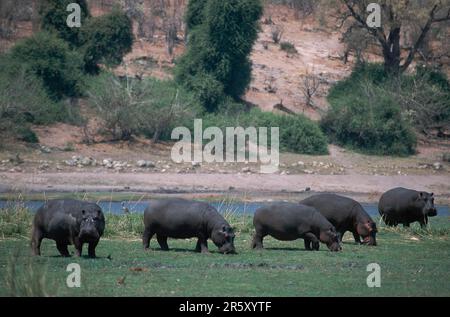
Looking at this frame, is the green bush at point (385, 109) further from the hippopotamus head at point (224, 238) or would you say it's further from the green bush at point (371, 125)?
the hippopotamus head at point (224, 238)

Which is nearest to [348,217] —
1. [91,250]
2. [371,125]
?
[91,250]

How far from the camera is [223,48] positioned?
4691cm

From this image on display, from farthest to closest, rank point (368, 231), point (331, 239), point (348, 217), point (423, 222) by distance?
point (423, 222), point (348, 217), point (368, 231), point (331, 239)

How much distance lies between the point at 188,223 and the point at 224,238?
0.73m

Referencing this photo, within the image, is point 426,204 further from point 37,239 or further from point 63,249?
point 37,239

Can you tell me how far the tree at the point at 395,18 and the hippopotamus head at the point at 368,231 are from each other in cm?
2975

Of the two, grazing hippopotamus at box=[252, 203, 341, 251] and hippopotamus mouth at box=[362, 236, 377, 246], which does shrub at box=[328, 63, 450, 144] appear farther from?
grazing hippopotamus at box=[252, 203, 341, 251]

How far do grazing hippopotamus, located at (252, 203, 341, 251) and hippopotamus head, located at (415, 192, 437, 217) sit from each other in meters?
4.53

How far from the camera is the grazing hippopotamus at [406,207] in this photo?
22.0 m

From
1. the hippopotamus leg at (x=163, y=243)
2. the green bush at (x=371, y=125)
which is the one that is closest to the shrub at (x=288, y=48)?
the green bush at (x=371, y=125)

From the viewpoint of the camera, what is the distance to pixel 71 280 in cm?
1323

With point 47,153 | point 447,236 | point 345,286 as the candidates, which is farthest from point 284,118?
point 345,286

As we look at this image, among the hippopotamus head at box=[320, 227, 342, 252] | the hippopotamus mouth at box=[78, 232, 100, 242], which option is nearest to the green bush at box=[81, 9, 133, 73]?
the hippopotamus head at box=[320, 227, 342, 252]

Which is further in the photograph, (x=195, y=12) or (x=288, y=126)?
(x=195, y=12)
